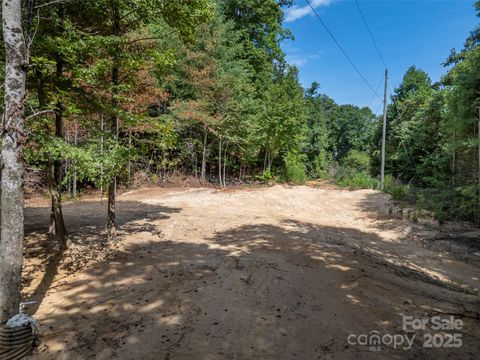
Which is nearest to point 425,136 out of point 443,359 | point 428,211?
point 428,211

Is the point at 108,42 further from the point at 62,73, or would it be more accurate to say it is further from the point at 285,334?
the point at 285,334

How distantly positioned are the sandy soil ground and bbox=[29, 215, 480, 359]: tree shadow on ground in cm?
1

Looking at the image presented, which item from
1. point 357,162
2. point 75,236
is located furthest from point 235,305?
point 357,162

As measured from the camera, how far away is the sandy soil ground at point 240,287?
8.37 ft

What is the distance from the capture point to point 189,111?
12.9 meters

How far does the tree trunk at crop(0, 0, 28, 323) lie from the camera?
246 centimetres

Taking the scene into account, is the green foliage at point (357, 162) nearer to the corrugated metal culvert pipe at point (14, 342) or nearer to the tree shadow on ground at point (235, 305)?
the tree shadow on ground at point (235, 305)

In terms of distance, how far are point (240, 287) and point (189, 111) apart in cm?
1058

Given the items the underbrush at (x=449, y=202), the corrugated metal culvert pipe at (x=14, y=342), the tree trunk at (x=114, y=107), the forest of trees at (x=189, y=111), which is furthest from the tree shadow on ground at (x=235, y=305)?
the underbrush at (x=449, y=202)

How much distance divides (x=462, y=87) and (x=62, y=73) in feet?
34.9

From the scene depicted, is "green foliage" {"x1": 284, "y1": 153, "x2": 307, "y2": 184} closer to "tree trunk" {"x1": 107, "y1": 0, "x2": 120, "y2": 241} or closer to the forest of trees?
the forest of trees

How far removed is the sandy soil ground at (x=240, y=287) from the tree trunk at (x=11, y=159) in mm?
636

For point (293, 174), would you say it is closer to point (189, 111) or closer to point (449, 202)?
point (189, 111)

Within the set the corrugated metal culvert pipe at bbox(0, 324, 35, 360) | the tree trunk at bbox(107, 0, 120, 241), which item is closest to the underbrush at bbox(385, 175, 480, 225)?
the tree trunk at bbox(107, 0, 120, 241)
